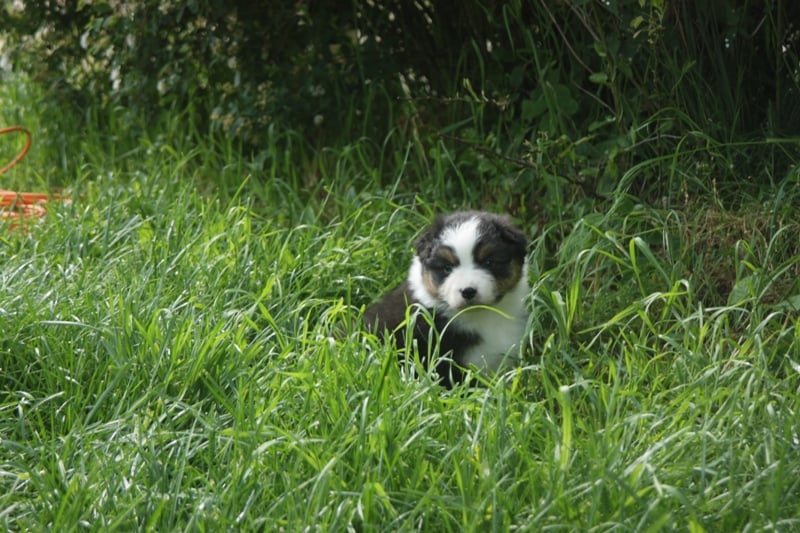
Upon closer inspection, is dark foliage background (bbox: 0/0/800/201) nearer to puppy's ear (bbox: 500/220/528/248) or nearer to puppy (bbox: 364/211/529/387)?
puppy's ear (bbox: 500/220/528/248)

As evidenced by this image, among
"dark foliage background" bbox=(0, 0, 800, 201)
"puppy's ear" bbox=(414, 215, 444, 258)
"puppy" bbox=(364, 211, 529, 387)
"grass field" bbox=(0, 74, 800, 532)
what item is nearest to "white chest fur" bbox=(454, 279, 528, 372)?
"puppy" bbox=(364, 211, 529, 387)

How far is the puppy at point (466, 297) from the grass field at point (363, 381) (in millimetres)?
140

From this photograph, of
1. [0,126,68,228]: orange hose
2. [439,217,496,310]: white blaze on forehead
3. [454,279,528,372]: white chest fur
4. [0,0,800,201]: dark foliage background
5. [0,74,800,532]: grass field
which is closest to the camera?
[0,74,800,532]: grass field

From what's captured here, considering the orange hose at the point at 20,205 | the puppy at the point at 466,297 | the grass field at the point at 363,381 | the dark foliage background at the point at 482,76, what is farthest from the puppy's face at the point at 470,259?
the orange hose at the point at 20,205

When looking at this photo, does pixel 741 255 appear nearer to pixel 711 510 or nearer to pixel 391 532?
pixel 711 510

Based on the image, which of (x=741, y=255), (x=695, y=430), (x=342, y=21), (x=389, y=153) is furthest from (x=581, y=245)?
(x=342, y=21)

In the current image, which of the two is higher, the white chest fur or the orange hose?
the orange hose

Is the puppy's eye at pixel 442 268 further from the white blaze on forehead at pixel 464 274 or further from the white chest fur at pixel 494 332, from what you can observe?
the white chest fur at pixel 494 332

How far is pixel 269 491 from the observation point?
130 inches

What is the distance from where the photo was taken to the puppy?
4461 millimetres

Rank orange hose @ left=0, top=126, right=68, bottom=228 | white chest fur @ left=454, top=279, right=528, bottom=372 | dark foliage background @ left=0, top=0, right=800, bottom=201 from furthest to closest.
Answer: orange hose @ left=0, top=126, right=68, bottom=228 → dark foliage background @ left=0, top=0, right=800, bottom=201 → white chest fur @ left=454, top=279, right=528, bottom=372

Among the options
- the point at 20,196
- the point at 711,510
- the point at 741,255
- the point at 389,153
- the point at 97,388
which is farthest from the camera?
the point at 389,153

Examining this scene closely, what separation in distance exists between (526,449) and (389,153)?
3.46 metres

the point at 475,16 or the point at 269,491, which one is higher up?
the point at 475,16
